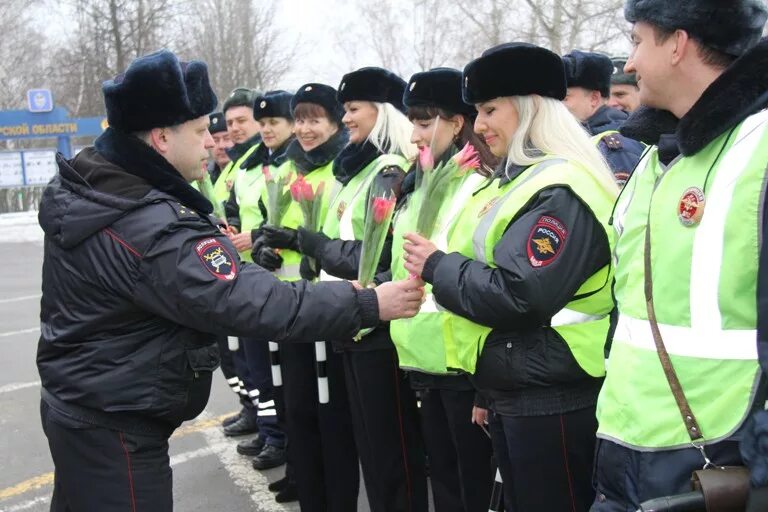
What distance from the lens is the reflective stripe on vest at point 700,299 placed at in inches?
66.6

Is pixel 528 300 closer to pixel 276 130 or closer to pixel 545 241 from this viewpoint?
pixel 545 241

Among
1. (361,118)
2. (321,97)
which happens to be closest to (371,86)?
(361,118)

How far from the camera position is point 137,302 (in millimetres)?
2512

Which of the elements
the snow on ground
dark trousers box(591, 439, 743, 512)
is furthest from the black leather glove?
the snow on ground

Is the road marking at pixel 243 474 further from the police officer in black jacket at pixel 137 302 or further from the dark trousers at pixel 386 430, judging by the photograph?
the police officer in black jacket at pixel 137 302

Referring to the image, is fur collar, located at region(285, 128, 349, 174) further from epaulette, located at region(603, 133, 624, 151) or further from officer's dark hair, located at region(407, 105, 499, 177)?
epaulette, located at region(603, 133, 624, 151)

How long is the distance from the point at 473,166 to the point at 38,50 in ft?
127

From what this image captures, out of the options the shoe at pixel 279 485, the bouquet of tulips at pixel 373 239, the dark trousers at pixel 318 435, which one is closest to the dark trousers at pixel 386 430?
the dark trousers at pixel 318 435

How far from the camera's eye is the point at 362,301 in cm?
279

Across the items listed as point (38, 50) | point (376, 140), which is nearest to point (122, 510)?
point (376, 140)

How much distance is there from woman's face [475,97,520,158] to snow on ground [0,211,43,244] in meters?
16.6

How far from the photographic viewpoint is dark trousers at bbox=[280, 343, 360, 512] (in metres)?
4.20

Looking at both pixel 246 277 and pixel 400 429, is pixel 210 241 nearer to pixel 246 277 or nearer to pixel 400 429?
pixel 246 277

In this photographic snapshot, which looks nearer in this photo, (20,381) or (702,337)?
(702,337)
